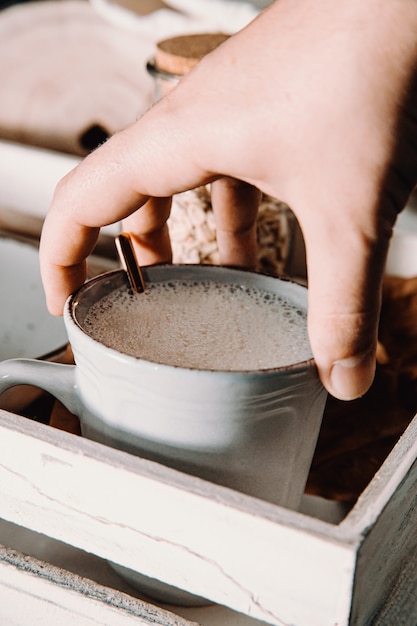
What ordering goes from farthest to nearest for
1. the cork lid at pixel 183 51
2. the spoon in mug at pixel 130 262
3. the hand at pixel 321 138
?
1. the cork lid at pixel 183 51
2. the spoon in mug at pixel 130 262
3. the hand at pixel 321 138

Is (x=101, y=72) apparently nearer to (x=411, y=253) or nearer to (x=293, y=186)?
(x=411, y=253)

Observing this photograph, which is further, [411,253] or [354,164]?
[411,253]

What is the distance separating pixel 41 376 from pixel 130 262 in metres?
0.07

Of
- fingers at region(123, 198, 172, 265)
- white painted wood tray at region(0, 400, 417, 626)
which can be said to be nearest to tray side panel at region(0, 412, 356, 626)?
white painted wood tray at region(0, 400, 417, 626)

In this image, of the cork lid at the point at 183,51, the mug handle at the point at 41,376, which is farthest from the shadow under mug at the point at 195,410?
the cork lid at the point at 183,51

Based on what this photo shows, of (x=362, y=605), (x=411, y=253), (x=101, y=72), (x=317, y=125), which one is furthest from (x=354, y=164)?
(x=101, y=72)

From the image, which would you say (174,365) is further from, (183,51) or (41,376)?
(183,51)

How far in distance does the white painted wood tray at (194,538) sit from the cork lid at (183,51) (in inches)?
11.6

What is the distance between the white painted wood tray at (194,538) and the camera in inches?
9.3

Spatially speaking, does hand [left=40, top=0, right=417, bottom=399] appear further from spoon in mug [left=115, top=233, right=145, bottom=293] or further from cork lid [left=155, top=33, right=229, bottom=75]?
cork lid [left=155, top=33, right=229, bottom=75]

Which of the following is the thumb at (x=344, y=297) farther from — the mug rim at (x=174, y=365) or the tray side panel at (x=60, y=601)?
the tray side panel at (x=60, y=601)

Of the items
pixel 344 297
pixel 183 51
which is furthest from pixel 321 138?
pixel 183 51

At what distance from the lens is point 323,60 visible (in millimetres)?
233

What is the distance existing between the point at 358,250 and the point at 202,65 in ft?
0.29
